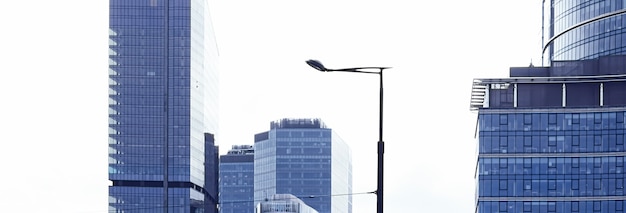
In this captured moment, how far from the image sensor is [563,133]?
167125 mm

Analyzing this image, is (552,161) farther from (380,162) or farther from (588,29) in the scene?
(380,162)

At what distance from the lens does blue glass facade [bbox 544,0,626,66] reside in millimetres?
167625

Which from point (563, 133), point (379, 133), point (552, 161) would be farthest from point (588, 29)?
point (379, 133)

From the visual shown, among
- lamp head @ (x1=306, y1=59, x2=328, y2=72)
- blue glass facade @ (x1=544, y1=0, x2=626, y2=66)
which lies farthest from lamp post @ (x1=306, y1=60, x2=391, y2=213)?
blue glass facade @ (x1=544, y1=0, x2=626, y2=66)

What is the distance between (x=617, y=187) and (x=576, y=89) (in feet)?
44.0

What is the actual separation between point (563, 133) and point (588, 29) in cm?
1365

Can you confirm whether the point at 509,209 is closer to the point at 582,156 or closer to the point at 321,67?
the point at 582,156

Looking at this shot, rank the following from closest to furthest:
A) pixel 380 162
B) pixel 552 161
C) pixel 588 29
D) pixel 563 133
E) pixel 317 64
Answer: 1. pixel 317 64
2. pixel 380 162
3. pixel 552 161
4. pixel 563 133
5. pixel 588 29

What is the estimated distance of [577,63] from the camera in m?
168

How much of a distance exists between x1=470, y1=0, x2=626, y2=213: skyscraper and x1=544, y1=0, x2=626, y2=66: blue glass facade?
12 cm

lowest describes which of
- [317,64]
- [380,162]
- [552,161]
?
[380,162]

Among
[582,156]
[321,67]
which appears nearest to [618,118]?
[582,156]

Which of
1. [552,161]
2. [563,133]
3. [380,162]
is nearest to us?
[380,162]

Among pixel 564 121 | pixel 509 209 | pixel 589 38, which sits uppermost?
pixel 589 38
